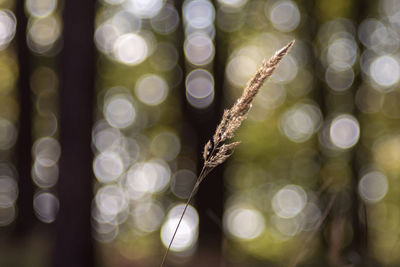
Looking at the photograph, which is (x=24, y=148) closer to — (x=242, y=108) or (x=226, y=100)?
(x=226, y=100)

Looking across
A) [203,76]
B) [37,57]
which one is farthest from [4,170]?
[203,76]

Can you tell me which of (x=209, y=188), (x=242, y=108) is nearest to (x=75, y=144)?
(x=242, y=108)

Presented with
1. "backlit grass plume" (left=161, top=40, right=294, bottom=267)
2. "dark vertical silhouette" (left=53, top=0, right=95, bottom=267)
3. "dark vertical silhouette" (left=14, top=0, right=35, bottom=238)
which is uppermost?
"backlit grass plume" (left=161, top=40, right=294, bottom=267)

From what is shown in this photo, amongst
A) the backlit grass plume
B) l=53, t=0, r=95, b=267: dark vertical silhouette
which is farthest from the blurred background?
the backlit grass plume

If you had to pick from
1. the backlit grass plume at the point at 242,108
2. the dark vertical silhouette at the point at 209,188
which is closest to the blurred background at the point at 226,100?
the dark vertical silhouette at the point at 209,188

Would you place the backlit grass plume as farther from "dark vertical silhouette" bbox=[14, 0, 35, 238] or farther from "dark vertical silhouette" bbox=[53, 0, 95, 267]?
"dark vertical silhouette" bbox=[14, 0, 35, 238]

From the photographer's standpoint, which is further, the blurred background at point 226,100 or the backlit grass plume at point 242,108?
the blurred background at point 226,100

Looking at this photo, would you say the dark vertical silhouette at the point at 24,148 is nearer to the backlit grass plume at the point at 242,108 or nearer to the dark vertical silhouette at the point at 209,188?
the dark vertical silhouette at the point at 209,188
